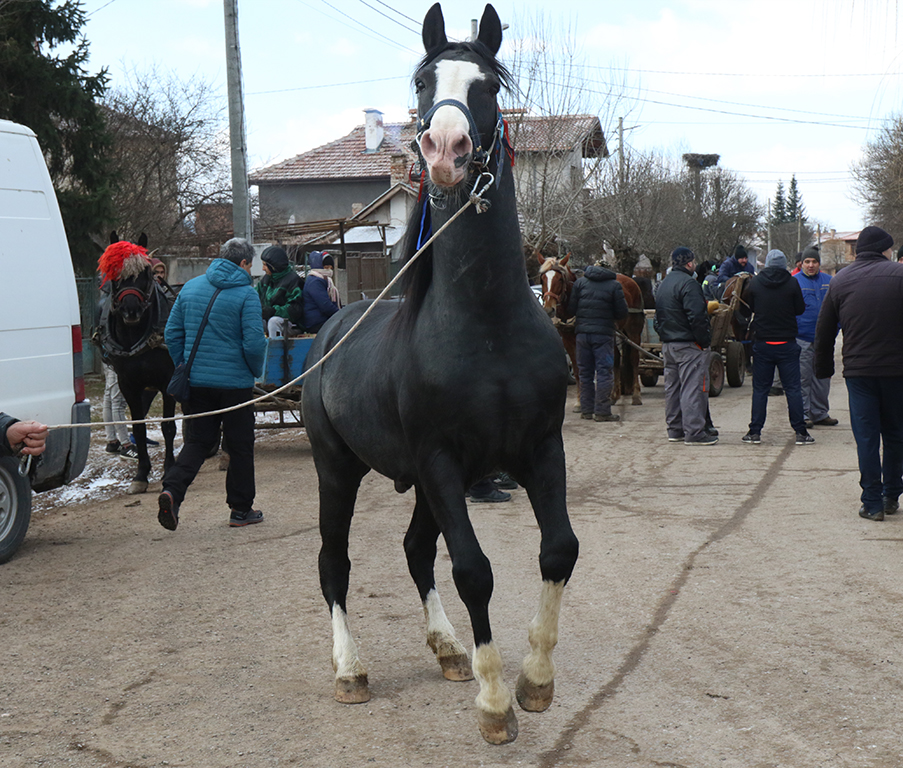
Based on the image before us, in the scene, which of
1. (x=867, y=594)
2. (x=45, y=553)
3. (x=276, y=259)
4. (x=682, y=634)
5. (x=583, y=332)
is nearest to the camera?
(x=682, y=634)

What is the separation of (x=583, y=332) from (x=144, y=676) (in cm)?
929

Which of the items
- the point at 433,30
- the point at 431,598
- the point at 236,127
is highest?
the point at 236,127

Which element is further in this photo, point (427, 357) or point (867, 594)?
point (867, 594)

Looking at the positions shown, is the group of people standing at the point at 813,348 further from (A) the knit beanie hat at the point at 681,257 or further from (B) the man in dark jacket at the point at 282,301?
(B) the man in dark jacket at the point at 282,301

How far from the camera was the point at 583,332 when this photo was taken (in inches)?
511

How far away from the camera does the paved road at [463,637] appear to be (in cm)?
362

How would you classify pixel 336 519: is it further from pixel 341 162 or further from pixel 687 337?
pixel 341 162

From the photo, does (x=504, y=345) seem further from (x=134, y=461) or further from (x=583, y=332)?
(x=583, y=332)

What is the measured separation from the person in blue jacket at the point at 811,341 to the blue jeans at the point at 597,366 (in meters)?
2.36

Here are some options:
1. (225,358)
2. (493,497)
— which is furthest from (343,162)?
(225,358)

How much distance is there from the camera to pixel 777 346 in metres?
11.1

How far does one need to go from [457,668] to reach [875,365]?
452 centimetres

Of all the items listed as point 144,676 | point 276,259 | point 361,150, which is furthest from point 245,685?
point 361,150

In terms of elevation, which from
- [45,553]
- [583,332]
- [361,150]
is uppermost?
[361,150]
